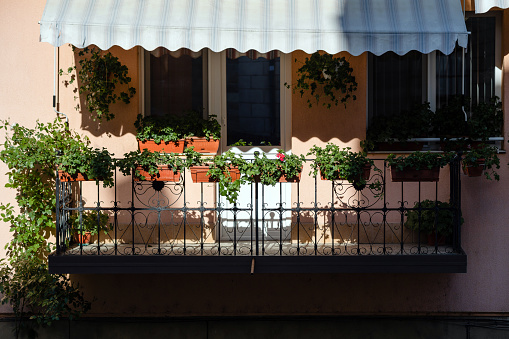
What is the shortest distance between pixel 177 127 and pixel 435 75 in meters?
3.54

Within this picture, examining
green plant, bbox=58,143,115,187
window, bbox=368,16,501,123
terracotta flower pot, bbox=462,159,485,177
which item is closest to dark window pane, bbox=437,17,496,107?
window, bbox=368,16,501,123

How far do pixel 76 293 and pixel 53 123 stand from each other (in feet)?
7.29

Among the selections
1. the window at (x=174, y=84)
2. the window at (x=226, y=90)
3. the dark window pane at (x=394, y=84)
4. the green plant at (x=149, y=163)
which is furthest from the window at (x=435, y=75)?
the green plant at (x=149, y=163)

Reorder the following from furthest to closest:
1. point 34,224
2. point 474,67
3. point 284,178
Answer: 1. point 474,67
2. point 34,224
3. point 284,178

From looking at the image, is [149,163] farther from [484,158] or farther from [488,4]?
[488,4]

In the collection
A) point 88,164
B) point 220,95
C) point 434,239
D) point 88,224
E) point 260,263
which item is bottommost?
point 260,263

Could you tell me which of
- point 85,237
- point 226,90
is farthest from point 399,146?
point 85,237

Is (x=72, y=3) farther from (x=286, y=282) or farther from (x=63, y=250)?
(x=286, y=282)

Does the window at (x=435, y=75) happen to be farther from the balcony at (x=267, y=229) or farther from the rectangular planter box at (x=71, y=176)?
the rectangular planter box at (x=71, y=176)

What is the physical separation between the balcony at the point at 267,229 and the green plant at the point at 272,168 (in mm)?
291

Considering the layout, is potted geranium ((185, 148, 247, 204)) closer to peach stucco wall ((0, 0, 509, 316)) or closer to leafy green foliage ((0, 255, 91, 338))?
peach stucco wall ((0, 0, 509, 316))

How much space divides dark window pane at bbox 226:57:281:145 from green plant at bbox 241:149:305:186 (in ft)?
4.28

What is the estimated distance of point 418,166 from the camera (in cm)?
673

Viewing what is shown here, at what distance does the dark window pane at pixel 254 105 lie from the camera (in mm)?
7973
